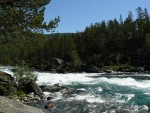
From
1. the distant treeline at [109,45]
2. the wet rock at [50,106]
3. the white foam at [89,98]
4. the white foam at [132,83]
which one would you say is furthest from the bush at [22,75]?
the distant treeline at [109,45]

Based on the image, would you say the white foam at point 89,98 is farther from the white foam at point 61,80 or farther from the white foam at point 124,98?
the white foam at point 61,80

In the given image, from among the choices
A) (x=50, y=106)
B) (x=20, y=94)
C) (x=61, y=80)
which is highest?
(x=61, y=80)

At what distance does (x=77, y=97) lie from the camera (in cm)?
3875

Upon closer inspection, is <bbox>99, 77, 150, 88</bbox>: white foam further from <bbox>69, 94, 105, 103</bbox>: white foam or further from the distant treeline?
the distant treeline

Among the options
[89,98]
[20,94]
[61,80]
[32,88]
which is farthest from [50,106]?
[61,80]

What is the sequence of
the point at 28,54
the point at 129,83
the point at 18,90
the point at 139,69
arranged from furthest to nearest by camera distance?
the point at 28,54, the point at 139,69, the point at 129,83, the point at 18,90

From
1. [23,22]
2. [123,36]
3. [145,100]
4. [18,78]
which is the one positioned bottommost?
[145,100]

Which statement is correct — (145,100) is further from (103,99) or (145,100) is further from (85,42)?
(85,42)

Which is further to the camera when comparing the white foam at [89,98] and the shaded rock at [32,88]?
the shaded rock at [32,88]

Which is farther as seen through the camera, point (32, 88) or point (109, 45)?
point (109, 45)

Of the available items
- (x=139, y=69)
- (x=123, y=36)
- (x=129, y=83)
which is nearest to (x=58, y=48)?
(x=123, y=36)

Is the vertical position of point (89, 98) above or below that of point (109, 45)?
below

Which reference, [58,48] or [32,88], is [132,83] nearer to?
[32,88]

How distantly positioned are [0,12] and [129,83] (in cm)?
3608
